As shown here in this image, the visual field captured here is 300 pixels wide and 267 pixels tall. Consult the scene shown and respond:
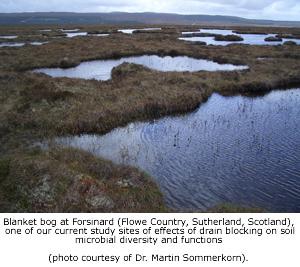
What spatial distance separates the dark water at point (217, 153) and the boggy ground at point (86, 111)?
1.69 meters

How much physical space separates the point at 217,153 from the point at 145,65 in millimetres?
32041

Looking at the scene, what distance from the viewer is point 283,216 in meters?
11.6

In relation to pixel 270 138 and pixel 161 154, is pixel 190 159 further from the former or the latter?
pixel 270 138

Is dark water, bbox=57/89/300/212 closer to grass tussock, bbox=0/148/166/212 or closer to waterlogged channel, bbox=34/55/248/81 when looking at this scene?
grass tussock, bbox=0/148/166/212

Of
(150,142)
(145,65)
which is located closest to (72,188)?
(150,142)

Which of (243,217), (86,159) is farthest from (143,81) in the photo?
(243,217)

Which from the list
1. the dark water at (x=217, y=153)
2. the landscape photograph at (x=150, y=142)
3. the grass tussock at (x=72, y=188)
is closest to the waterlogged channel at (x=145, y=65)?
the landscape photograph at (x=150, y=142)

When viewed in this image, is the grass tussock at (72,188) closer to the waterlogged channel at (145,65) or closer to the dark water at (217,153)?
the dark water at (217,153)

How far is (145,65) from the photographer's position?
51.5 metres

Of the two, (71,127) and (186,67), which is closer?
(71,127)

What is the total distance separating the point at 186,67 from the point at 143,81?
52.1 feet

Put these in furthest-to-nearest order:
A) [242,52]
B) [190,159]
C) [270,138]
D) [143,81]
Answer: [242,52] < [143,81] < [270,138] < [190,159]

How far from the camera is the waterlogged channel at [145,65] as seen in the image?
45.9 metres

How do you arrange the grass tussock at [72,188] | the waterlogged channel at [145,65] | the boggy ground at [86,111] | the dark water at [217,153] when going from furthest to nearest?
the waterlogged channel at [145,65] < the dark water at [217,153] < the boggy ground at [86,111] < the grass tussock at [72,188]
